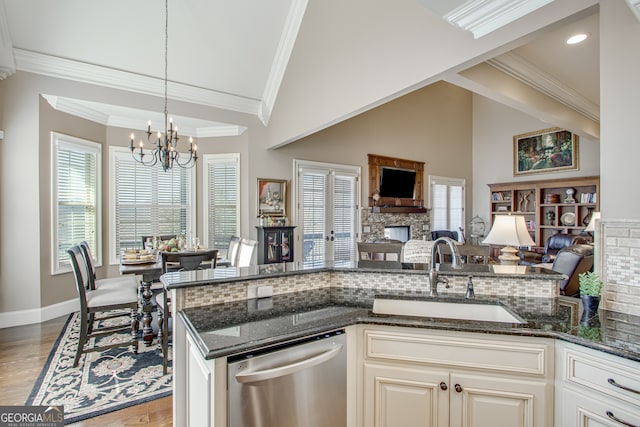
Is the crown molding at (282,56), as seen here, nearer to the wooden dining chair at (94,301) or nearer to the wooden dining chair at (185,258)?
the wooden dining chair at (185,258)

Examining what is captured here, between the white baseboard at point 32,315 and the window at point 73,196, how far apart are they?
19.1 inches

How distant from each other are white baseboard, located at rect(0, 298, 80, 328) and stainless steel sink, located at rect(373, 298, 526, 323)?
450 centimetres

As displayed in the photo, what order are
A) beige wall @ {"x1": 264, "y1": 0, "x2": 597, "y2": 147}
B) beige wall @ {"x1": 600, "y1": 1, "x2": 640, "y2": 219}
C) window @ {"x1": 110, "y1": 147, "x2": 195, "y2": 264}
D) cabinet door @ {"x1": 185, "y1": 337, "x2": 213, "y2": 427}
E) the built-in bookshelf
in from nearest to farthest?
cabinet door @ {"x1": 185, "y1": 337, "x2": 213, "y2": 427}, beige wall @ {"x1": 600, "y1": 1, "x2": 640, "y2": 219}, beige wall @ {"x1": 264, "y1": 0, "x2": 597, "y2": 147}, window @ {"x1": 110, "y1": 147, "x2": 195, "y2": 264}, the built-in bookshelf

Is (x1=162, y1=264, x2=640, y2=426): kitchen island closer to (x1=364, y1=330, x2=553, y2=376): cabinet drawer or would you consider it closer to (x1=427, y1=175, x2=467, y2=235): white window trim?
(x1=364, y1=330, x2=553, y2=376): cabinet drawer

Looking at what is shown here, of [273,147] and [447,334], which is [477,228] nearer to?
[273,147]

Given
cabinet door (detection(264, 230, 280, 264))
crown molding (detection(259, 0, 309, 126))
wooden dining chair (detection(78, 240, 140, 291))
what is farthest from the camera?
cabinet door (detection(264, 230, 280, 264))

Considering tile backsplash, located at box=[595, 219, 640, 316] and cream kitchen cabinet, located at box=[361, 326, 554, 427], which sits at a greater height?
tile backsplash, located at box=[595, 219, 640, 316]

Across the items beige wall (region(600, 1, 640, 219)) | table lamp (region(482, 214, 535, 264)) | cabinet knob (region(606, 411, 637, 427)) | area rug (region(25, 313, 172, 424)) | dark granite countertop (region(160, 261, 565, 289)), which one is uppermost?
beige wall (region(600, 1, 640, 219))

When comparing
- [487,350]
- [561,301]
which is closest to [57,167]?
[487,350]

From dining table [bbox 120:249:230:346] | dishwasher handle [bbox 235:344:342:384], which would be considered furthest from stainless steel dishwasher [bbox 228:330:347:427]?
dining table [bbox 120:249:230:346]

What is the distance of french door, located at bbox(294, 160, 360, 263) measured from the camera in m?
6.01

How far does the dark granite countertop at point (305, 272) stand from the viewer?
184 cm

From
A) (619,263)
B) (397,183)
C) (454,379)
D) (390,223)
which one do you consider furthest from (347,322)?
(397,183)

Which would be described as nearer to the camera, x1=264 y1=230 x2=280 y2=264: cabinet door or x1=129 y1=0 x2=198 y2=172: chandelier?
x1=129 y1=0 x2=198 y2=172: chandelier
